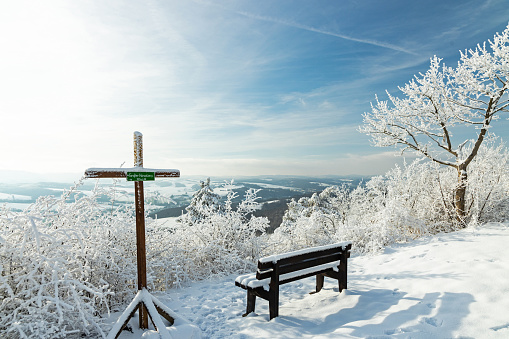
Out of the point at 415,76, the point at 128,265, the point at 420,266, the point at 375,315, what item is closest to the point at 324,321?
the point at 375,315

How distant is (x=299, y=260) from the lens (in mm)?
4723

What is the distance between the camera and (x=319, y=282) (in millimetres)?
5480

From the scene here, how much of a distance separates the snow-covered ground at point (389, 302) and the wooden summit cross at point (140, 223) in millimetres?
421

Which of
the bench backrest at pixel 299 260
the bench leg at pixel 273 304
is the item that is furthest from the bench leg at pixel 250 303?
the bench backrest at pixel 299 260

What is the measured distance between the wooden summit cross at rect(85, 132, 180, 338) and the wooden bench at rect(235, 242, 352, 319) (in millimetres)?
1319

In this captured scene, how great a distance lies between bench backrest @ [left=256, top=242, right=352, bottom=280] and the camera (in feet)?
14.5

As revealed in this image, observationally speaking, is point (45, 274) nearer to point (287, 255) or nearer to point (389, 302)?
point (287, 255)

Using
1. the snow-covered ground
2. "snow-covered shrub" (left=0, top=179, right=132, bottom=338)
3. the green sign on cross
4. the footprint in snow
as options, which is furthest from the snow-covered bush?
the footprint in snow

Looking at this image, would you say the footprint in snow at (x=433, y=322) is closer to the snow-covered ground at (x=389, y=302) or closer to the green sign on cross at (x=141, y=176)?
the snow-covered ground at (x=389, y=302)

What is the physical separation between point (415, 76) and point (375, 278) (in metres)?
9.06

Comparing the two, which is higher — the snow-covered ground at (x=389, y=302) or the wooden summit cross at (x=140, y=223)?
the wooden summit cross at (x=140, y=223)

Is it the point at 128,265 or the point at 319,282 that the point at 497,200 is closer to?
the point at 319,282

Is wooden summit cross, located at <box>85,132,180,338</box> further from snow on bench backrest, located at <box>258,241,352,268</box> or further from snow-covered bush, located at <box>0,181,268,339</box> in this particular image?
snow on bench backrest, located at <box>258,241,352,268</box>

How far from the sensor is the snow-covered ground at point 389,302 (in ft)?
12.0
